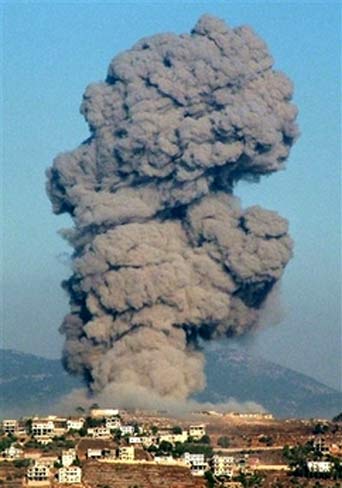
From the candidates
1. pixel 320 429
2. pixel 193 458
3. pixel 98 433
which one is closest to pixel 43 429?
pixel 98 433

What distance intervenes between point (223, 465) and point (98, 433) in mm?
6302

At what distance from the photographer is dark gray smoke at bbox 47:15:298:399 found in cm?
9900

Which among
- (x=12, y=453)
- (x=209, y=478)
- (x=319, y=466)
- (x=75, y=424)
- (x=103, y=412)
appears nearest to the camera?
(x=209, y=478)

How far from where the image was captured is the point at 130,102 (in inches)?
3989

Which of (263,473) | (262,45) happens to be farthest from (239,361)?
(263,473)

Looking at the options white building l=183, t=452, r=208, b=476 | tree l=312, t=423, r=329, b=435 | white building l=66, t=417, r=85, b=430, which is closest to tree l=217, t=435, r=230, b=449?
tree l=312, t=423, r=329, b=435

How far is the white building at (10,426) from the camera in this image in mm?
94006

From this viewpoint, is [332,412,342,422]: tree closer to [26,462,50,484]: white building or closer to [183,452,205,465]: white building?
[183,452,205,465]: white building

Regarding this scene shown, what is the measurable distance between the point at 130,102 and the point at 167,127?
1.49 m

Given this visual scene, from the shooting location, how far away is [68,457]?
284 ft

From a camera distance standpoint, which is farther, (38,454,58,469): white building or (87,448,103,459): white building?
(87,448,103,459): white building

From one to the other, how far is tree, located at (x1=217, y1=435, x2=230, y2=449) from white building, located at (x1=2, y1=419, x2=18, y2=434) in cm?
616

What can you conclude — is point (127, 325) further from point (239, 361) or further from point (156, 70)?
point (239, 361)

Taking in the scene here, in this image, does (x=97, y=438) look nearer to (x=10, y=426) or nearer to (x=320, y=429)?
(x=10, y=426)
